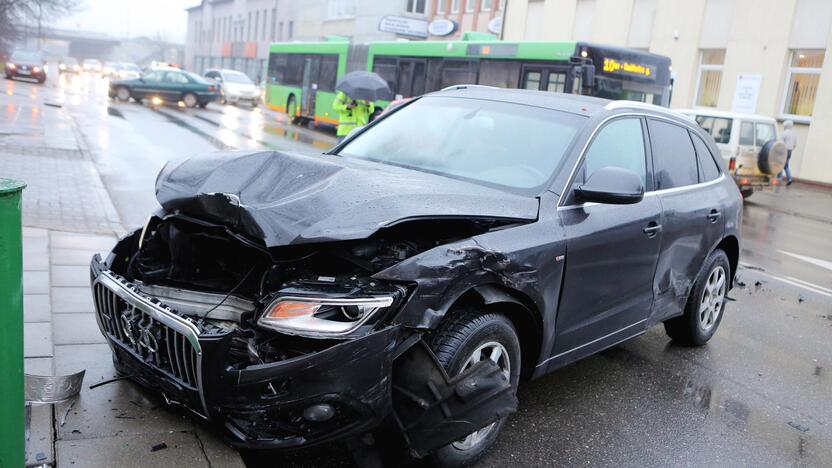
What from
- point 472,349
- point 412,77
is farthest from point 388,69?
point 472,349

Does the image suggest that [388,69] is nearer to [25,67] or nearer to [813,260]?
[813,260]

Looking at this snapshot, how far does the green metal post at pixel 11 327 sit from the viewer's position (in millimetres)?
2408

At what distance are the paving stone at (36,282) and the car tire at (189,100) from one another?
85.7 feet

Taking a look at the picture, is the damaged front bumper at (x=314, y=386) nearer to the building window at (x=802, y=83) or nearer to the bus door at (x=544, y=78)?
the bus door at (x=544, y=78)

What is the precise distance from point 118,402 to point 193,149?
12205 mm

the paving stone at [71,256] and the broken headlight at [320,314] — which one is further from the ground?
the broken headlight at [320,314]

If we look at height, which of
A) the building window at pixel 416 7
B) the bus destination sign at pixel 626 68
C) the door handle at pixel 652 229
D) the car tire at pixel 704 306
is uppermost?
the building window at pixel 416 7

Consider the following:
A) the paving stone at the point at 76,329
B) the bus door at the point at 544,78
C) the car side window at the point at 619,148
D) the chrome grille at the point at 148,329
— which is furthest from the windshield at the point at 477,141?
the bus door at the point at 544,78

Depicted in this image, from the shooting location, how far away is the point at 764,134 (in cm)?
1664

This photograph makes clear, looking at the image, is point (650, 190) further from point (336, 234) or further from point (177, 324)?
point (177, 324)

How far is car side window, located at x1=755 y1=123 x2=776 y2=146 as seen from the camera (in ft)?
54.0

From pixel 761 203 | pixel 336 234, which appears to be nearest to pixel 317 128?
pixel 761 203

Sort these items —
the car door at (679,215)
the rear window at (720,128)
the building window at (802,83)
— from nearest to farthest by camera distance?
the car door at (679,215)
the rear window at (720,128)
the building window at (802,83)

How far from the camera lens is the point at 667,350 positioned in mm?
5598
